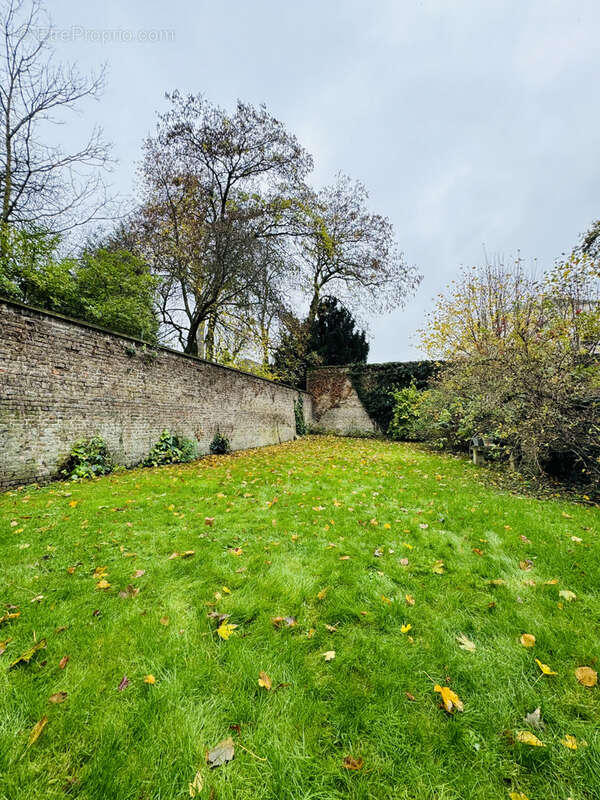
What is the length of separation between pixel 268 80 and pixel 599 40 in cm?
1212

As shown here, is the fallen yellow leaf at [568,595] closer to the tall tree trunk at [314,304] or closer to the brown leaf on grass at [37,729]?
the brown leaf on grass at [37,729]

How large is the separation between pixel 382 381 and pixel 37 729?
51.8 feet

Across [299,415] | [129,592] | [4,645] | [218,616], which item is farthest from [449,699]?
[299,415]

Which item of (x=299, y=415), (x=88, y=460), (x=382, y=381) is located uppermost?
(x=382, y=381)

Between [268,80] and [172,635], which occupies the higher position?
[268,80]

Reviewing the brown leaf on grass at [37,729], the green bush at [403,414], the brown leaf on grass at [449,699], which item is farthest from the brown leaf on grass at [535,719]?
the green bush at [403,414]

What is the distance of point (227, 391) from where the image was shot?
9547 millimetres

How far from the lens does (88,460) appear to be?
213 inches

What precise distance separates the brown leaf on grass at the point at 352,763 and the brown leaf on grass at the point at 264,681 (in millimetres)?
439

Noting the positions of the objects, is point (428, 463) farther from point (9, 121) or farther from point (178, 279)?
point (9, 121)

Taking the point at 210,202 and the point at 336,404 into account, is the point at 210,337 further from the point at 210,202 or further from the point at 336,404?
the point at 336,404

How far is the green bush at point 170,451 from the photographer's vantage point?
6797mm

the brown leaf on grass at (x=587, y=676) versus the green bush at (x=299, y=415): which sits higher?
the green bush at (x=299, y=415)

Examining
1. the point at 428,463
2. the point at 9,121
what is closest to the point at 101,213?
the point at 9,121
